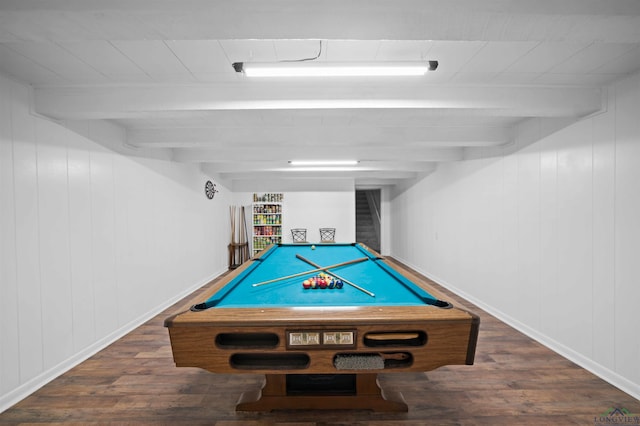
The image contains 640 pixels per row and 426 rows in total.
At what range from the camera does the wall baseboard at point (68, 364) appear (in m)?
2.25

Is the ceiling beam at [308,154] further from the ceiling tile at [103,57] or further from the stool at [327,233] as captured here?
the stool at [327,233]

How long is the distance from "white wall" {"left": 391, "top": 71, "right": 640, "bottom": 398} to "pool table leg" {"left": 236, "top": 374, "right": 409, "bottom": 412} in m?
1.94

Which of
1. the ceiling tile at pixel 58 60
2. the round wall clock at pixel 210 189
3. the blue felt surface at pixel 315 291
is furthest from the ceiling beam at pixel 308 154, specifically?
the ceiling tile at pixel 58 60

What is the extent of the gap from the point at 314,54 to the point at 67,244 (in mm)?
2770

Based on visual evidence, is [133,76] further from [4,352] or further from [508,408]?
[508,408]

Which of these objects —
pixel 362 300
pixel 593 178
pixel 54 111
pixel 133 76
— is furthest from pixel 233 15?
pixel 593 178

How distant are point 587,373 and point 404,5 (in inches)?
128

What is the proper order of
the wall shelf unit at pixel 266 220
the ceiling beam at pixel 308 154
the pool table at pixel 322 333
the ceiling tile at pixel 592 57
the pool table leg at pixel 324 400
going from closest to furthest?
the pool table at pixel 322 333 < the ceiling tile at pixel 592 57 < the pool table leg at pixel 324 400 < the ceiling beam at pixel 308 154 < the wall shelf unit at pixel 266 220

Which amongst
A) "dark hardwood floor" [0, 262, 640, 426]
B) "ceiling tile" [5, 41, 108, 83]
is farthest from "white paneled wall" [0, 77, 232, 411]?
"ceiling tile" [5, 41, 108, 83]

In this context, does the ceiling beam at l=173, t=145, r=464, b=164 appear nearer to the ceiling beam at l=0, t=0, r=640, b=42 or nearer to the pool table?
the pool table

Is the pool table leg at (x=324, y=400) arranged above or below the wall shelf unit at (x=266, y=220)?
below

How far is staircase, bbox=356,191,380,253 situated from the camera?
11406 mm

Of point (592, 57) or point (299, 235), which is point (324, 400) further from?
point (299, 235)

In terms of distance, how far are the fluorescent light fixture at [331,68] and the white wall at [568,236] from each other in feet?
5.88
